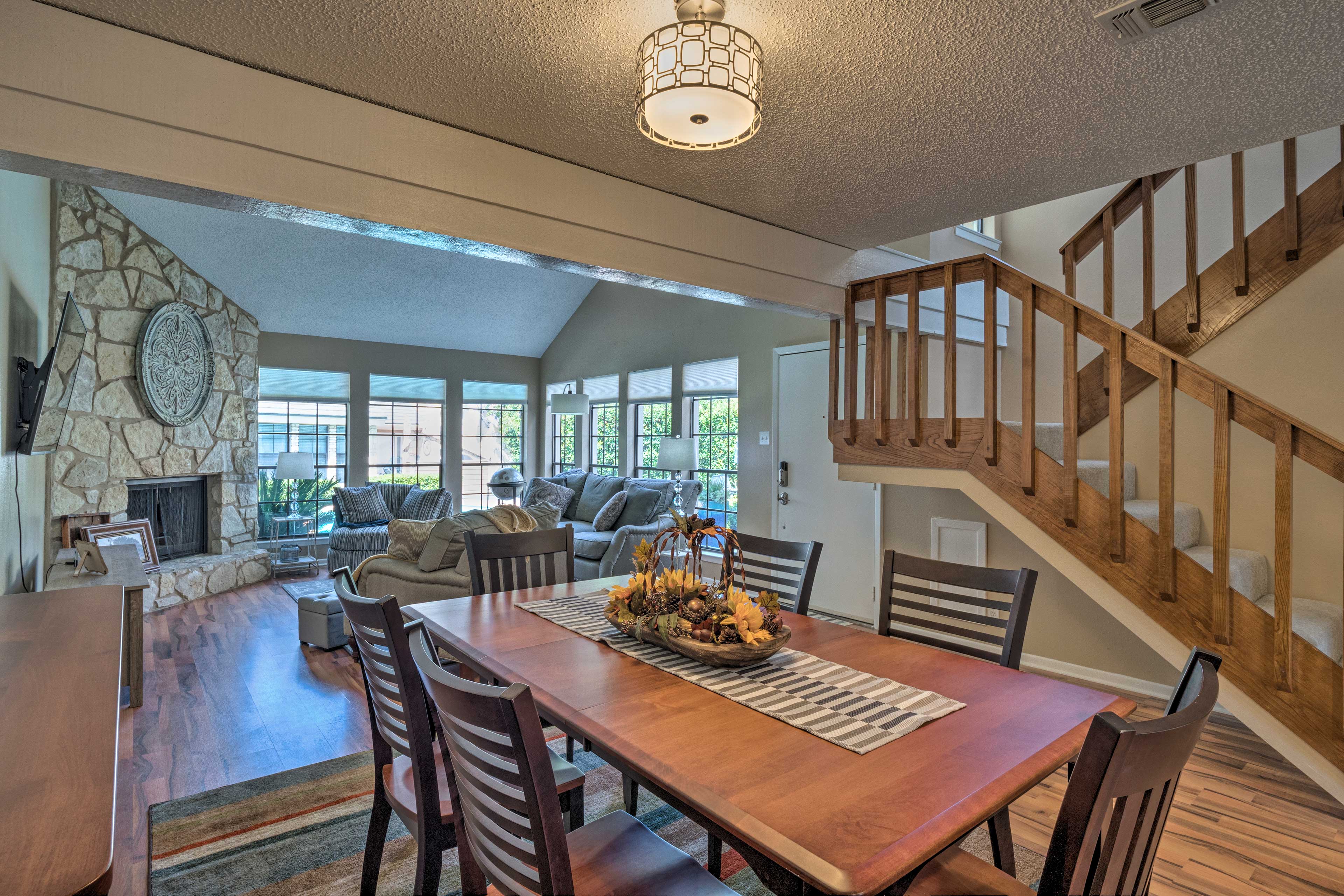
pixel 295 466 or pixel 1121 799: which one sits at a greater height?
pixel 295 466

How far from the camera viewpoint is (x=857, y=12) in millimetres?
1788

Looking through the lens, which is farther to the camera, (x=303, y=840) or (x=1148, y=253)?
(x=1148, y=253)

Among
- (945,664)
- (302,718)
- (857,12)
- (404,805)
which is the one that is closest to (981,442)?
(945,664)

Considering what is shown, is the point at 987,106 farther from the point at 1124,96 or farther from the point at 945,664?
the point at 945,664

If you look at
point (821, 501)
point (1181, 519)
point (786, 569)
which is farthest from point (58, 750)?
point (821, 501)

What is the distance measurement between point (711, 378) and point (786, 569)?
4.18m

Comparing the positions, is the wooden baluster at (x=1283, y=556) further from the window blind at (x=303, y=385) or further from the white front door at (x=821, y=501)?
the window blind at (x=303, y=385)

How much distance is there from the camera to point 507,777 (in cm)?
107

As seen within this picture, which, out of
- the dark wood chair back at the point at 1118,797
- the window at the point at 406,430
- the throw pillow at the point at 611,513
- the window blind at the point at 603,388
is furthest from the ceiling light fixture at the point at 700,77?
the window at the point at 406,430

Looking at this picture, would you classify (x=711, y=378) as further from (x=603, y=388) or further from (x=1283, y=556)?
(x=1283, y=556)

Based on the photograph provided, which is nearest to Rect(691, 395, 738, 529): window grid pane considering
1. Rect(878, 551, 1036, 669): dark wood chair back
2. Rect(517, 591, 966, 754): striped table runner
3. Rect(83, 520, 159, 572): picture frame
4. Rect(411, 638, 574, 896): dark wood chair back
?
Rect(878, 551, 1036, 669): dark wood chair back

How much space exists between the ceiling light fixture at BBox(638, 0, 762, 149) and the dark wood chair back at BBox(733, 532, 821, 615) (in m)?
1.29

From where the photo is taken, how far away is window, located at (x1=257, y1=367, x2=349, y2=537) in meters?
7.14

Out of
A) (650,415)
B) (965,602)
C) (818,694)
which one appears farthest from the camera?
(650,415)
